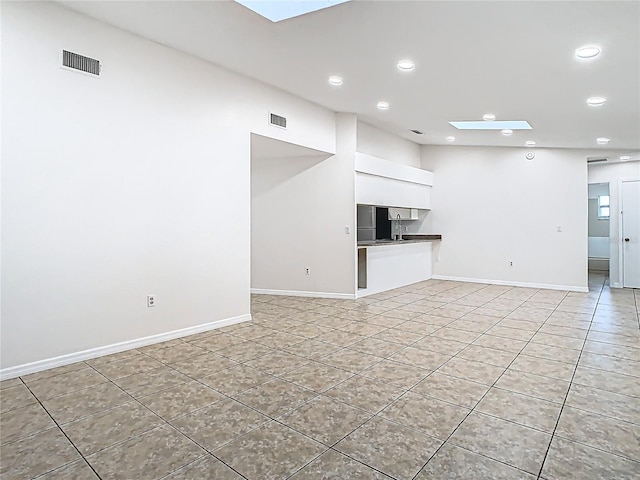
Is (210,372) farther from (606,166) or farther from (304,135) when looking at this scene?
(606,166)

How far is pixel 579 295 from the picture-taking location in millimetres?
6746

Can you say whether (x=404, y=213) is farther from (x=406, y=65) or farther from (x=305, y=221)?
(x=406, y=65)

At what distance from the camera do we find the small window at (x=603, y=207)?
10.8 m

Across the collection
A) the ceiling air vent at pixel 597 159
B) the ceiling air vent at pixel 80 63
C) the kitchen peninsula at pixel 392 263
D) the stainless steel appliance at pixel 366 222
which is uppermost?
the ceiling air vent at pixel 80 63

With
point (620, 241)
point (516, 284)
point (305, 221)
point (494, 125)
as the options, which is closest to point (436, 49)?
point (494, 125)

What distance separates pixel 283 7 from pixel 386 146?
4.55m

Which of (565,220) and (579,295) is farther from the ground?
(565,220)

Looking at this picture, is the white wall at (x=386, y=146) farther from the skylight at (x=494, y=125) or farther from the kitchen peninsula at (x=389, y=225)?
the skylight at (x=494, y=125)

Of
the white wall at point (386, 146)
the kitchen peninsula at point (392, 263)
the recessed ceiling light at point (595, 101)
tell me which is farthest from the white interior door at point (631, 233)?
the recessed ceiling light at point (595, 101)

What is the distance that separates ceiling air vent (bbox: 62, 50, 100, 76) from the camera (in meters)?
3.27

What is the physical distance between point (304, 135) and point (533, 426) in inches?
176

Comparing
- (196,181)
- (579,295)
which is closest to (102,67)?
(196,181)

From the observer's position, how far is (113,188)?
3570mm

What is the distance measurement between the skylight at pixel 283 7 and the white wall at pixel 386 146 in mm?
3618
